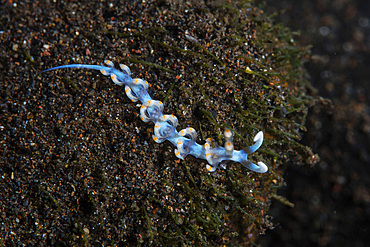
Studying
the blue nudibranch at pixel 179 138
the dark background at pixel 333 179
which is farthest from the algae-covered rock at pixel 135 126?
the dark background at pixel 333 179

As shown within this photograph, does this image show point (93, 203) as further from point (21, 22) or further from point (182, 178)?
point (21, 22)

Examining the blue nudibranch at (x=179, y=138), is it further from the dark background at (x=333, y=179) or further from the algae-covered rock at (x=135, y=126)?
the dark background at (x=333, y=179)

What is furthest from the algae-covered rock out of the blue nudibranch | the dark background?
the dark background

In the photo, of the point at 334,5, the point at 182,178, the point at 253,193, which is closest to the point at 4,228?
the point at 182,178

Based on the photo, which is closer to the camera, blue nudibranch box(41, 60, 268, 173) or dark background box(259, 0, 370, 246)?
blue nudibranch box(41, 60, 268, 173)

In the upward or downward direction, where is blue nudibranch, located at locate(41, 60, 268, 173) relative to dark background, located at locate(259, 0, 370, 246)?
upward

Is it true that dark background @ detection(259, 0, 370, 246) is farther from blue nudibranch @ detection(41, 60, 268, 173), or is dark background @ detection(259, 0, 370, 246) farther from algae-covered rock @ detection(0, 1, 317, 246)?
blue nudibranch @ detection(41, 60, 268, 173)

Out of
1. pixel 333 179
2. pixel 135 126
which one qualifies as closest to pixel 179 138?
pixel 135 126

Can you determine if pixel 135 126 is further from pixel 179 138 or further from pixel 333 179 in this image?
pixel 333 179
